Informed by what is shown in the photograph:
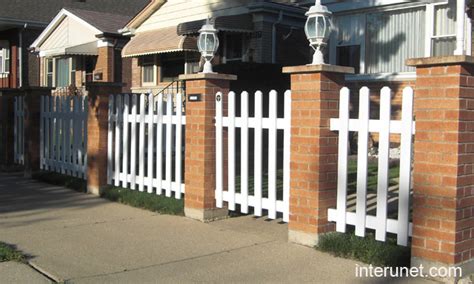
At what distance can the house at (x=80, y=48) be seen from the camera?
A: 21.0 m

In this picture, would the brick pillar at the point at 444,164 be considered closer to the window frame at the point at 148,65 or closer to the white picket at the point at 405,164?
the white picket at the point at 405,164

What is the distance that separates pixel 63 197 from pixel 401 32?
27.2 ft

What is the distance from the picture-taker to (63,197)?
8.66m

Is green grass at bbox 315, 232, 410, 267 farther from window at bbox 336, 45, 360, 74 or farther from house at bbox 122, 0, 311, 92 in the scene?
window at bbox 336, 45, 360, 74

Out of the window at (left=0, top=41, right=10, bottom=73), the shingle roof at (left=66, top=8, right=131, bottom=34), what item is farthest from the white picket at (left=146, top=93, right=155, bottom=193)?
the window at (left=0, top=41, right=10, bottom=73)

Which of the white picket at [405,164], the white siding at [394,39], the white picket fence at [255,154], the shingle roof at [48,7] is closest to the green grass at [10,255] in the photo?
the white picket fence at [255,154]

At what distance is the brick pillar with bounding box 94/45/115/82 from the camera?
68.2ft

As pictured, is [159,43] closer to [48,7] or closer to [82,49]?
[82,49]

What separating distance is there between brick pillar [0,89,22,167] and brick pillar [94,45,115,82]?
867 centimetres

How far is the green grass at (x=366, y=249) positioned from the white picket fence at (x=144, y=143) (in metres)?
2.55

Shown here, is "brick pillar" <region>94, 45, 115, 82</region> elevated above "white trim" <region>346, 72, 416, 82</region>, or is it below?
above

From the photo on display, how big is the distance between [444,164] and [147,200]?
14.1ft

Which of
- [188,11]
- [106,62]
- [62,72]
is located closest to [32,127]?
[188,11]

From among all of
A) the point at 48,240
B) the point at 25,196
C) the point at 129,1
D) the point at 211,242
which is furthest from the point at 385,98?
the point at 129,1
